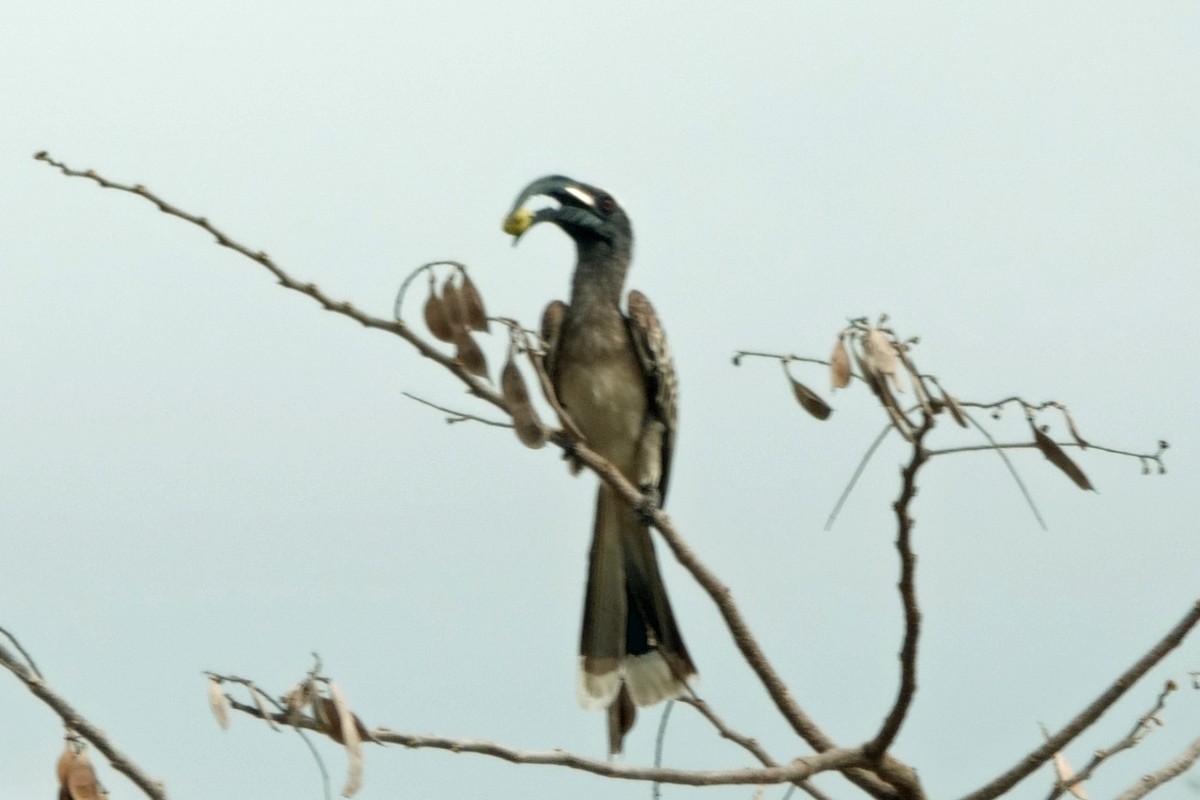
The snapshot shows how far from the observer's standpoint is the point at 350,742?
9.25 feet

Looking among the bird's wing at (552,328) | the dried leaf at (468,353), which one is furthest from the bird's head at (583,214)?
the dried leaf at (468,353)

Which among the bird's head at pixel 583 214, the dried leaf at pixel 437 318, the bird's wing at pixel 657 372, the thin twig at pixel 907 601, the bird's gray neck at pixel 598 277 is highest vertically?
the bird's head at pixel 583 214

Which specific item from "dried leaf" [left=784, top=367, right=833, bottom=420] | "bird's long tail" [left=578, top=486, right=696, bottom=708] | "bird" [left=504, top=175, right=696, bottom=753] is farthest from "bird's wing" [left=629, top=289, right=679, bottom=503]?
"dried leaf" [left=784, top=367, right=833, bottom=420]

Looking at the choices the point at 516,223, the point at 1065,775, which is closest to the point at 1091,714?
the point at 1065,775

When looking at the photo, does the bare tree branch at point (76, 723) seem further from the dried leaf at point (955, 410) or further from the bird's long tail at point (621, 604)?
the bird's long tail at point (621, 604)

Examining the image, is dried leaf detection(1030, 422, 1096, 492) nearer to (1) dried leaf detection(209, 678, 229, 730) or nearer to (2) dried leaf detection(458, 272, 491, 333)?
(2) dried leaf detection(458, 272, 491, 333)

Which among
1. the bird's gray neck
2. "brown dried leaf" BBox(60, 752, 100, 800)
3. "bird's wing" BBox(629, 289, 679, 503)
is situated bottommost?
"brown dried leaf" BBox(60, 752, 100, 800)

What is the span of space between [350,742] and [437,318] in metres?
0.89

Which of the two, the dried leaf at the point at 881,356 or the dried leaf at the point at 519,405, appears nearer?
the dried leaf at the point at 881,356

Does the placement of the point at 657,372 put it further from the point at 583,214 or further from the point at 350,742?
the point at 350,742

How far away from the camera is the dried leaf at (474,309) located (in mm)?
3240

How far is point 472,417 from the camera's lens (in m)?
3.67

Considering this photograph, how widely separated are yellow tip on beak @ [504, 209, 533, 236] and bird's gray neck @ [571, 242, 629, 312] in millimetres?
804

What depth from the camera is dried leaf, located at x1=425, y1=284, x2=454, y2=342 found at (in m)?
3.26
